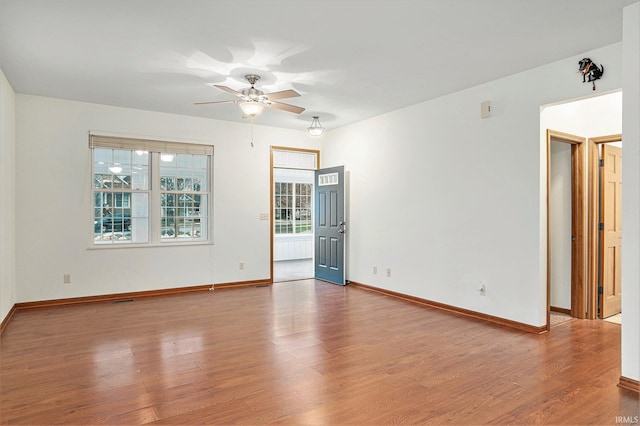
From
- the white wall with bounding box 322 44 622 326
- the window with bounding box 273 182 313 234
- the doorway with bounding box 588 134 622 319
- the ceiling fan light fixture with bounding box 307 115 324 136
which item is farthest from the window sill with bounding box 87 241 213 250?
the doorway with bounding box 588 134 622 319

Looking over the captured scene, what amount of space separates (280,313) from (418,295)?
195cm

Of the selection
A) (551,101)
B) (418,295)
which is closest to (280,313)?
→ (418,295)

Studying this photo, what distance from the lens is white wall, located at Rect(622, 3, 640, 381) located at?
280cm

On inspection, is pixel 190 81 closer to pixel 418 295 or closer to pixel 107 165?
pixel 107 165

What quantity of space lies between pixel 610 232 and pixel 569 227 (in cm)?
43

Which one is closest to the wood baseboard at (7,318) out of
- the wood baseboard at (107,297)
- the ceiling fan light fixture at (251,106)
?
the wood baseboard at (107,297)

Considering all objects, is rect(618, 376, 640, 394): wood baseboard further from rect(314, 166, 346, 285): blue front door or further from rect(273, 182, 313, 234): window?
rect(273, 182, 313, 234): window

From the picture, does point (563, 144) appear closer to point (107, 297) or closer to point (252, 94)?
point (252, 94)

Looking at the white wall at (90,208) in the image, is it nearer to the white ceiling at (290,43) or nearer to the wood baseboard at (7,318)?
the wood baseboard at (7,318)

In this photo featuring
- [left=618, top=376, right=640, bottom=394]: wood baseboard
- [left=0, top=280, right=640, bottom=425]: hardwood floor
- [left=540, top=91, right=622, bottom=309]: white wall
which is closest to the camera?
[left=0, top=280, right=640, bottom=425]: hardwood floor

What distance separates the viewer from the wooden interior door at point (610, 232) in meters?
4.64

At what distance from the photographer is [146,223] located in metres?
5.98

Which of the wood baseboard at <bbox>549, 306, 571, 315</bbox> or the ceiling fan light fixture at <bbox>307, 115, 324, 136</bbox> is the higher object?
the ceiling fan light fixture at <bbox>307, 115, 324, 136</bbox>

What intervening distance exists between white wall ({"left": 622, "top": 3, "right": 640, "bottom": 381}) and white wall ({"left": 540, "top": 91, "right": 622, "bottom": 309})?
4.11 ft
